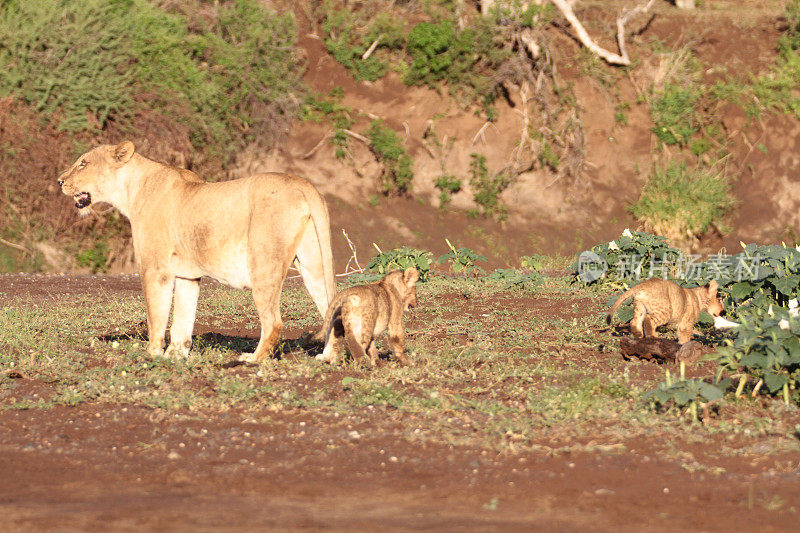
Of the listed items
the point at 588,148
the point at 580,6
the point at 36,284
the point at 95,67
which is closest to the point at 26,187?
the point at 95,67

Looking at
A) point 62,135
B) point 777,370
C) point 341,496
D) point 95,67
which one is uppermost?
point 95,67

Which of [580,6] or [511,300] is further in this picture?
[580,6]

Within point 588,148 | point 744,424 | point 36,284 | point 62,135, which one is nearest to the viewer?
point 744,424

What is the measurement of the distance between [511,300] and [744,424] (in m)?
6.58

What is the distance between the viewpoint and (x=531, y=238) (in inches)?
860

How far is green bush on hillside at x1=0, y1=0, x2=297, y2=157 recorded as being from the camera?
18.6 m

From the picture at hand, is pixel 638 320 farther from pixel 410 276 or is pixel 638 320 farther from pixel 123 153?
pixel 123 153

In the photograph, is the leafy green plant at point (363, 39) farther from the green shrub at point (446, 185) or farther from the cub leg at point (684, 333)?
the cub leg at point (684, 333)

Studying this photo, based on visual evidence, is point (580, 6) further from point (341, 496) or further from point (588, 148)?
point (341, 496)

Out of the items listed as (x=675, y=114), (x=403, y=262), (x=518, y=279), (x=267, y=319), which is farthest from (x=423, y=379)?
(x=675, y=114)

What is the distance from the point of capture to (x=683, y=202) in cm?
2184

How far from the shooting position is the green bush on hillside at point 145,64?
1856cm

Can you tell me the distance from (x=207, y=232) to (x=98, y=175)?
1384mm

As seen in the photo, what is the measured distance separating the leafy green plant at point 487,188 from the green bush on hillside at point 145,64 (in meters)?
4.47
